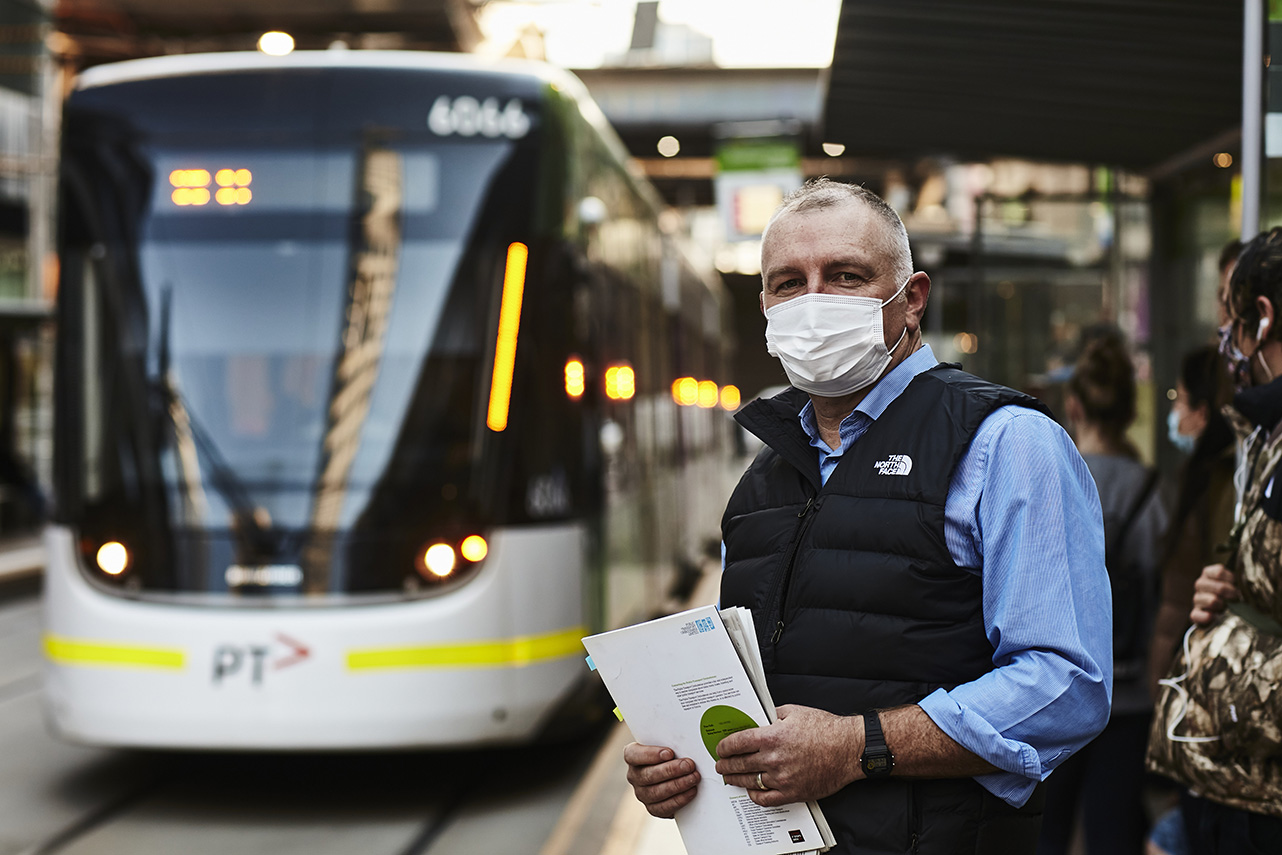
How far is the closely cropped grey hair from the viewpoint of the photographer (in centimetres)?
205

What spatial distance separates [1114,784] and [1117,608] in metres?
0.49

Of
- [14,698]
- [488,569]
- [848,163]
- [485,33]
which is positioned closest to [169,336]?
[488,569]

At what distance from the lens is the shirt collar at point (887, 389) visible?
208 centimetres

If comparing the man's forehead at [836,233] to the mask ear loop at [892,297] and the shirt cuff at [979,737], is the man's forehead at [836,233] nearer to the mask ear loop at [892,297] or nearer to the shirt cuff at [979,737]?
the mask ear loop at [892,297]

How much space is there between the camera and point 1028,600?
72.7 inches

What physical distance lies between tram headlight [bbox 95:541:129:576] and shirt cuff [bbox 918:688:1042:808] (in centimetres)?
481

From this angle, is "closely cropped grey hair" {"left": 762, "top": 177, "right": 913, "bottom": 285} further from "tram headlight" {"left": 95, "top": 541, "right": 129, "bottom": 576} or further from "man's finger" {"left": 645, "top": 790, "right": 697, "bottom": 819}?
"tram headlight" {"left": 95, "top": 541, "right": 129, "bottom": 576}

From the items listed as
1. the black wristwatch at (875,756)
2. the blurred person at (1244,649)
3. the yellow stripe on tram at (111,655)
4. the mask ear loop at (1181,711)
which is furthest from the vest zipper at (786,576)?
the yellow stripe on tram at (111,655)

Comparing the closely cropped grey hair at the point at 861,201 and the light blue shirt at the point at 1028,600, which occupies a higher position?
the closely cropped grey hair at the point at 861,201

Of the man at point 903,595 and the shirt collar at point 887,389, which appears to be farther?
the shirt collar at point 887,389

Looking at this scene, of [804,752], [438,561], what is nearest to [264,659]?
[438,561]

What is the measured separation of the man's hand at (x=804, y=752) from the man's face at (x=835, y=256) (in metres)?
0.59

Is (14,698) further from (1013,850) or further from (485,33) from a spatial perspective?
(485,33)

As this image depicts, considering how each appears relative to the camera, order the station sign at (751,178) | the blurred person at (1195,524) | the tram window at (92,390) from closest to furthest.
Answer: the blurred person at (1195,524) < the tram window at (92,390) < the station sign at (751,178)
